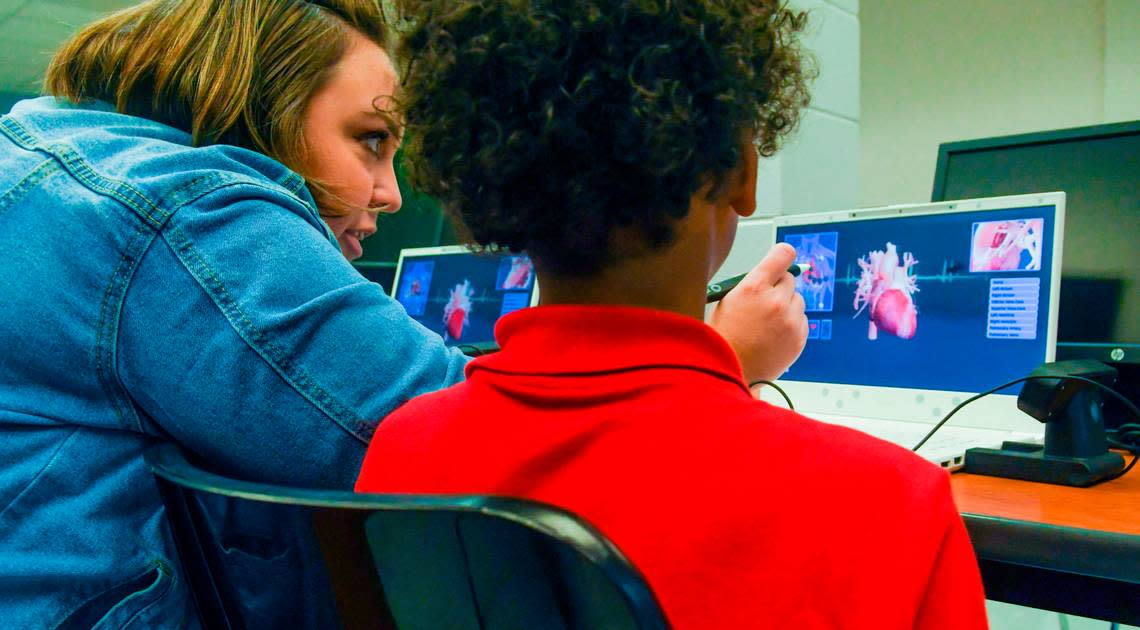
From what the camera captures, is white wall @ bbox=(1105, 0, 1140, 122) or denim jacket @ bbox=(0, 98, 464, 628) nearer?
denim jacket @ bbox=(0, 98, 464, 628)

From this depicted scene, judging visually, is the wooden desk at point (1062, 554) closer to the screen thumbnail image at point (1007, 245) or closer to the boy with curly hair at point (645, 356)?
the boy with curly hair at point (645, 356)

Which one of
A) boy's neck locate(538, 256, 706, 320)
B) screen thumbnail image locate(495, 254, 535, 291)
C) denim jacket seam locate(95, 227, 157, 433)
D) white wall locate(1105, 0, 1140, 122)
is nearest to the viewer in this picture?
boy's neck locate(538, 256, 706, 320)

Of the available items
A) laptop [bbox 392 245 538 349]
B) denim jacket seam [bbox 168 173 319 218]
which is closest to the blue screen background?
laptop [bbox 392 245 538 349]

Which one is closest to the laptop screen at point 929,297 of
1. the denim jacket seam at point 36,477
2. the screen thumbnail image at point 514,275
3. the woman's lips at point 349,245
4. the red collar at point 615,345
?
the screen thumbnail image at point 514,275

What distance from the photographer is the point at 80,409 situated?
660 millimetres

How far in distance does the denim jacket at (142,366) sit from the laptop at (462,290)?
→ 3.87 feet

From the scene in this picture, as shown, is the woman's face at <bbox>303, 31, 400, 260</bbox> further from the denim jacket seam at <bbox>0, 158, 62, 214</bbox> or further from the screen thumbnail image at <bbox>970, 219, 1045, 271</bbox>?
the screen thumbnail image at <bbox>970, 219, 1045, 271</bbox>

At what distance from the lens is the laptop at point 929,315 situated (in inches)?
46.9

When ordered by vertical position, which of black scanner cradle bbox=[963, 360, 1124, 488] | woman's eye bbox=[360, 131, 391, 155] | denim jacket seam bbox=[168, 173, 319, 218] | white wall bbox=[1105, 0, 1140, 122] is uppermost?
white wall bbox=[1105, 0, 1140, 122]

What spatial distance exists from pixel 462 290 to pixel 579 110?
154cm

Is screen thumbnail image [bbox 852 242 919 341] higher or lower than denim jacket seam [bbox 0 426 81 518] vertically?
higher

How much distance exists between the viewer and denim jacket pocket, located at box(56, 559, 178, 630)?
2.05ft

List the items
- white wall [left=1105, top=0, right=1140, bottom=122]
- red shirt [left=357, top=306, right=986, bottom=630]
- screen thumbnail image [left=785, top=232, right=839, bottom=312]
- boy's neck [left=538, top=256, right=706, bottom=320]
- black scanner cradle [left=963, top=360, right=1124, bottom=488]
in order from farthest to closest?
white wall [left=1105, top=0, right=1140, bottom=122] < screen thumbnail image [left=785, top=232, right=839, bottom=312] < black scanner cradle [left=963, top=360, right=1124, bottom=488] < boy's neck [left=538, top=256, right=706, bottom=320] < red shirt [left=357, top=306, right=986, bottom=630]

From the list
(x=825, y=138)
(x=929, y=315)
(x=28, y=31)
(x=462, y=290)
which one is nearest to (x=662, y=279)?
(x=929, y=315)
